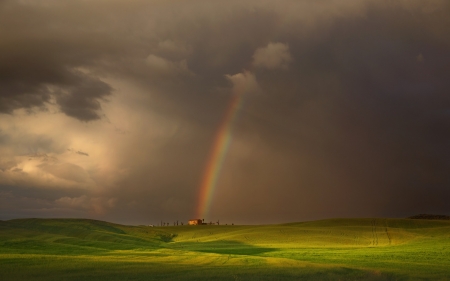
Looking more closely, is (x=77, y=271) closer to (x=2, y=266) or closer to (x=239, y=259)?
(x=2, y=266)

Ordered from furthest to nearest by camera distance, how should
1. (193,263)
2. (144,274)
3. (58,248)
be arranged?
(58,248)
(193,263)
(144,274)

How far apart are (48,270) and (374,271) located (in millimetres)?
23156

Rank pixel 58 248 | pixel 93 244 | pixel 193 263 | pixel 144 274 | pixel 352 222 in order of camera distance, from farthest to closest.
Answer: pixel 352 222, pixel 93 244, pixel 58 248, pixel 193 263, pixel 144 274

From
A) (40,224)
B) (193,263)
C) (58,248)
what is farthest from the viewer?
(40,224)

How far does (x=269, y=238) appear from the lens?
77.1 m

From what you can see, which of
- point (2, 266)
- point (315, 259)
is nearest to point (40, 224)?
point (2, 266)

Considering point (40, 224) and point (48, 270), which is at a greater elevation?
point (40, 224)

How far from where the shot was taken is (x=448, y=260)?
40.8m

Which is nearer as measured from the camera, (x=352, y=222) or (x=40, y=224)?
(x=40, y=224)

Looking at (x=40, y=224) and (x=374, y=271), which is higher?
(x=40, y=224)

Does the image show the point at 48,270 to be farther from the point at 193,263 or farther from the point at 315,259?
the point at 315,259

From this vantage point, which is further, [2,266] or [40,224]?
[40,224]

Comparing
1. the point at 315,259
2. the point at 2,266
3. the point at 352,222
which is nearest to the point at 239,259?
the point at 315,259

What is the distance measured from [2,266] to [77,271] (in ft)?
19.3
